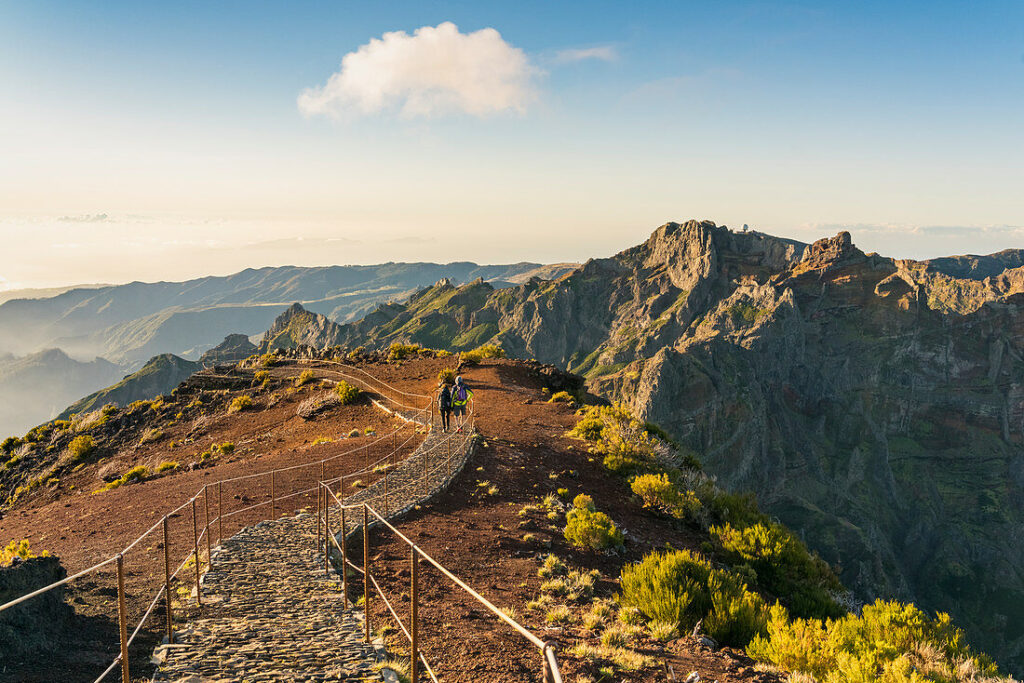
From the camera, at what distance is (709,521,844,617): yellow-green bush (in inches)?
456

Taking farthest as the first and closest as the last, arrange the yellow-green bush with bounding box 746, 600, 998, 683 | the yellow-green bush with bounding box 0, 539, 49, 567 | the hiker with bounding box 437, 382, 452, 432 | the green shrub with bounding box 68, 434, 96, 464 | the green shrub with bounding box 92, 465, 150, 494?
the green shrub with bounding box 68, 434, 96, 464 → the green shrub with bounding box 92, 465, 150, 494 → the hiker with bounding box 437, 382, 452, 432 → the yellow-green bush with bounding box 0, 539, 49, 567 → the yellow-green bush with bounding box 746, 600, 998, 683

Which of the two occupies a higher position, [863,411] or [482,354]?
[482,354]

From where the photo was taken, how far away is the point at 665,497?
1577cm

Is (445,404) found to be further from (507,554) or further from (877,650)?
(877,650)

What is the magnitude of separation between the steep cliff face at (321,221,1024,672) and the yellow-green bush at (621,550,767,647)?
108 meters

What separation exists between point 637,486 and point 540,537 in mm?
5091

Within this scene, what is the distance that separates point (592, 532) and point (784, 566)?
4883 mm

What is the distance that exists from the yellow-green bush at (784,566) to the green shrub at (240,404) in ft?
99.7

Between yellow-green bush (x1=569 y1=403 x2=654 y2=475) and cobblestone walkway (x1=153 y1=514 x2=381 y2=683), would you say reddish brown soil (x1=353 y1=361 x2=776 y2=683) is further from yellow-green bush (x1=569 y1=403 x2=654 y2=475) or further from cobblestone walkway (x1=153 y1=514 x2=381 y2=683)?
cobblestone walkway (x1=153 y1=514 x2=381 y2=683)

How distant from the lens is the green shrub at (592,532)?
12117 millimetres

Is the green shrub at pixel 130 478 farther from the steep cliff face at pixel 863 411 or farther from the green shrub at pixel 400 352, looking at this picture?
the steep cliff face at pixel 863 411

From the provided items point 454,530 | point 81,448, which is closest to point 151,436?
point 81,448

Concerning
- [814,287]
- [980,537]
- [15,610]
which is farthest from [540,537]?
[814,287]

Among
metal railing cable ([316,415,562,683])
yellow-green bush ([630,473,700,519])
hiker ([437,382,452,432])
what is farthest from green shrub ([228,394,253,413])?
yellow-green bush ([630,473,700,519])
